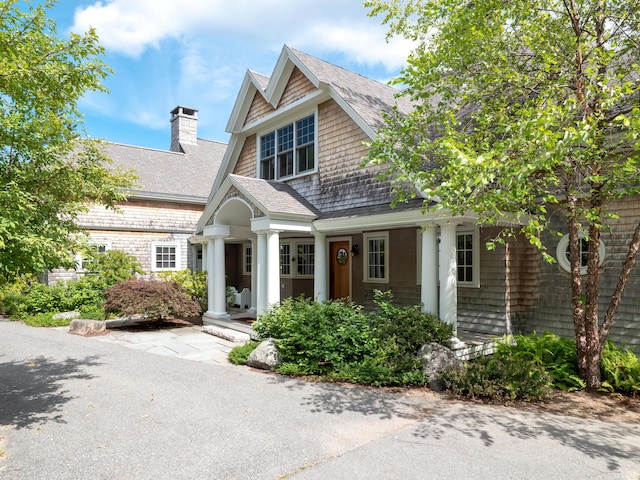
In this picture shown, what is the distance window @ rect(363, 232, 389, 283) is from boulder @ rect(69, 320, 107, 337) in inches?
312

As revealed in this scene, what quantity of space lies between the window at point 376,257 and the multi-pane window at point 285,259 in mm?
3761

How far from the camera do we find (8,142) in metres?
5.04

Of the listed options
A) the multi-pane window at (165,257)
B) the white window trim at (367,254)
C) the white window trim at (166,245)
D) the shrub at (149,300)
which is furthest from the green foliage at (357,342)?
the multi-pane window at (165,257)

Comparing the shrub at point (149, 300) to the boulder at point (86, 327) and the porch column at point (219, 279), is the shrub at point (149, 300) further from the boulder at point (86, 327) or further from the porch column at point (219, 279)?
the porch column at point (219, 279)

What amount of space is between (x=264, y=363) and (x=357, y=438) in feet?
11.5

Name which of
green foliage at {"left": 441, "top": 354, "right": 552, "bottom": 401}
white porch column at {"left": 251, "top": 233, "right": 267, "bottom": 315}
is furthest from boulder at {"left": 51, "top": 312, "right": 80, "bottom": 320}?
green foliage at {"left": 441, "top": 354, "right": 552, "bottom": 401}

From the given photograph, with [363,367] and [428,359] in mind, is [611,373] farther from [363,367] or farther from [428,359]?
[363,367]

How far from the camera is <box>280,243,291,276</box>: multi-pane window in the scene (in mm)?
14898

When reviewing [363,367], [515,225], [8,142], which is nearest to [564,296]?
[515,225]

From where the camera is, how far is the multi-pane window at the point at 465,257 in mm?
9961

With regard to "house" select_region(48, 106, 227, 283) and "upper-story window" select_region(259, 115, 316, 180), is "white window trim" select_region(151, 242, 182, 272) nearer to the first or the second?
"house" select_region(48, 106, 227, 283)

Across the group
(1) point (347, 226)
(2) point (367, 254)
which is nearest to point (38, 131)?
(1) point (347, 226)

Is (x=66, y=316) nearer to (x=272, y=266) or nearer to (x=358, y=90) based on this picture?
(x=272, y=266)

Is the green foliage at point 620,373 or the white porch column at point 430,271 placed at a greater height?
the white porch column at point 430,271
